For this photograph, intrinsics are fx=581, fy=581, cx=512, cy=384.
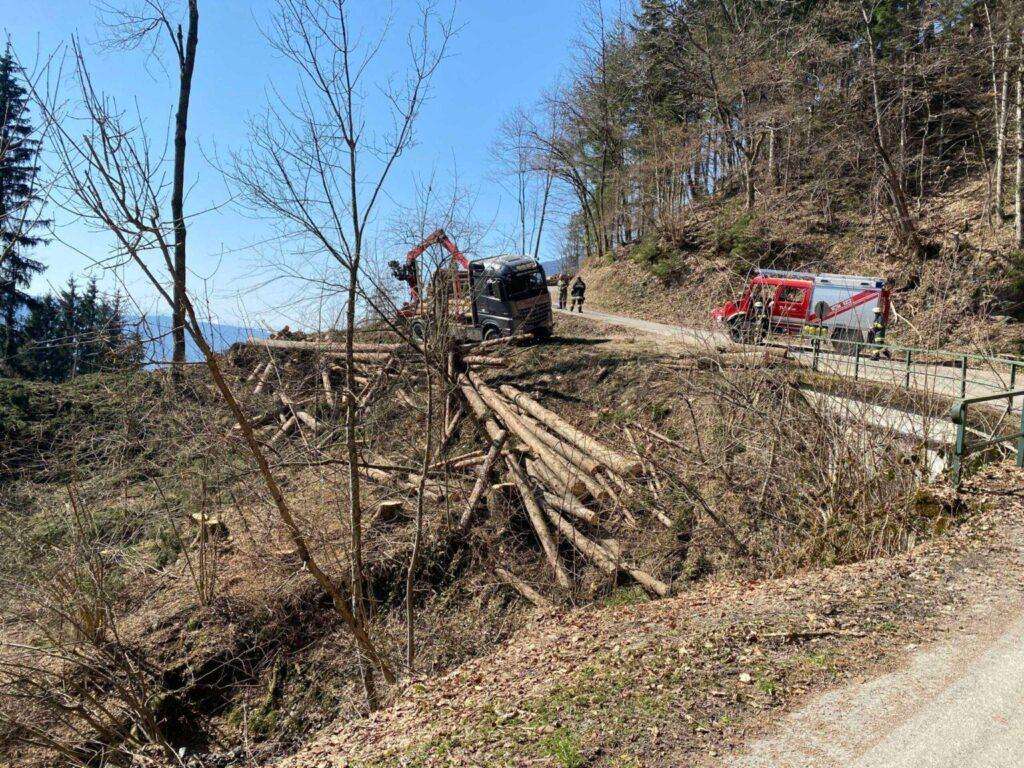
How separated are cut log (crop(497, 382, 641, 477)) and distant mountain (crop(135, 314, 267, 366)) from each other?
560cm

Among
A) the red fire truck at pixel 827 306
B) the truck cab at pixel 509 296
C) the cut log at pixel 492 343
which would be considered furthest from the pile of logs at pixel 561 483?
the red fire truck at pixel 827 306

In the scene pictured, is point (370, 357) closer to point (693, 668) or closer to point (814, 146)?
point (693, 668)

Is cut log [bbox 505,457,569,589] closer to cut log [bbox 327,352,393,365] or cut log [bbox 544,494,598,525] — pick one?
cut log [bbox 544,494,598,525]

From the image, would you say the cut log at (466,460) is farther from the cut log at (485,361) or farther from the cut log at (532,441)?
the cut log at (485,361)

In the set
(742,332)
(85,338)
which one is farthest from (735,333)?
(85,338)

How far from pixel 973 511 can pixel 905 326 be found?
1318 cm

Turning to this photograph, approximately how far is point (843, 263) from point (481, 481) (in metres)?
19.4

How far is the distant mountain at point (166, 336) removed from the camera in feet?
17.4

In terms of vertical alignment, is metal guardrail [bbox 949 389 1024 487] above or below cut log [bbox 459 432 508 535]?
above

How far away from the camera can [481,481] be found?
10.4m

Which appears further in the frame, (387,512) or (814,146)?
(814,146)

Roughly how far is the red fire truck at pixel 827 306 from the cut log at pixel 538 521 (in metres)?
8.43

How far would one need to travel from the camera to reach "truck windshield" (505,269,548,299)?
16375 mm

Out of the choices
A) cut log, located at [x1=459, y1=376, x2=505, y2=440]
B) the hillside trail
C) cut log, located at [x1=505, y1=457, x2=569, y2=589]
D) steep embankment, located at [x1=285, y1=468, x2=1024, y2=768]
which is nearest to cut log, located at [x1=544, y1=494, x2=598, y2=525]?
cut log, located at [x1=505, y1=457, x2=569, y2=589]
